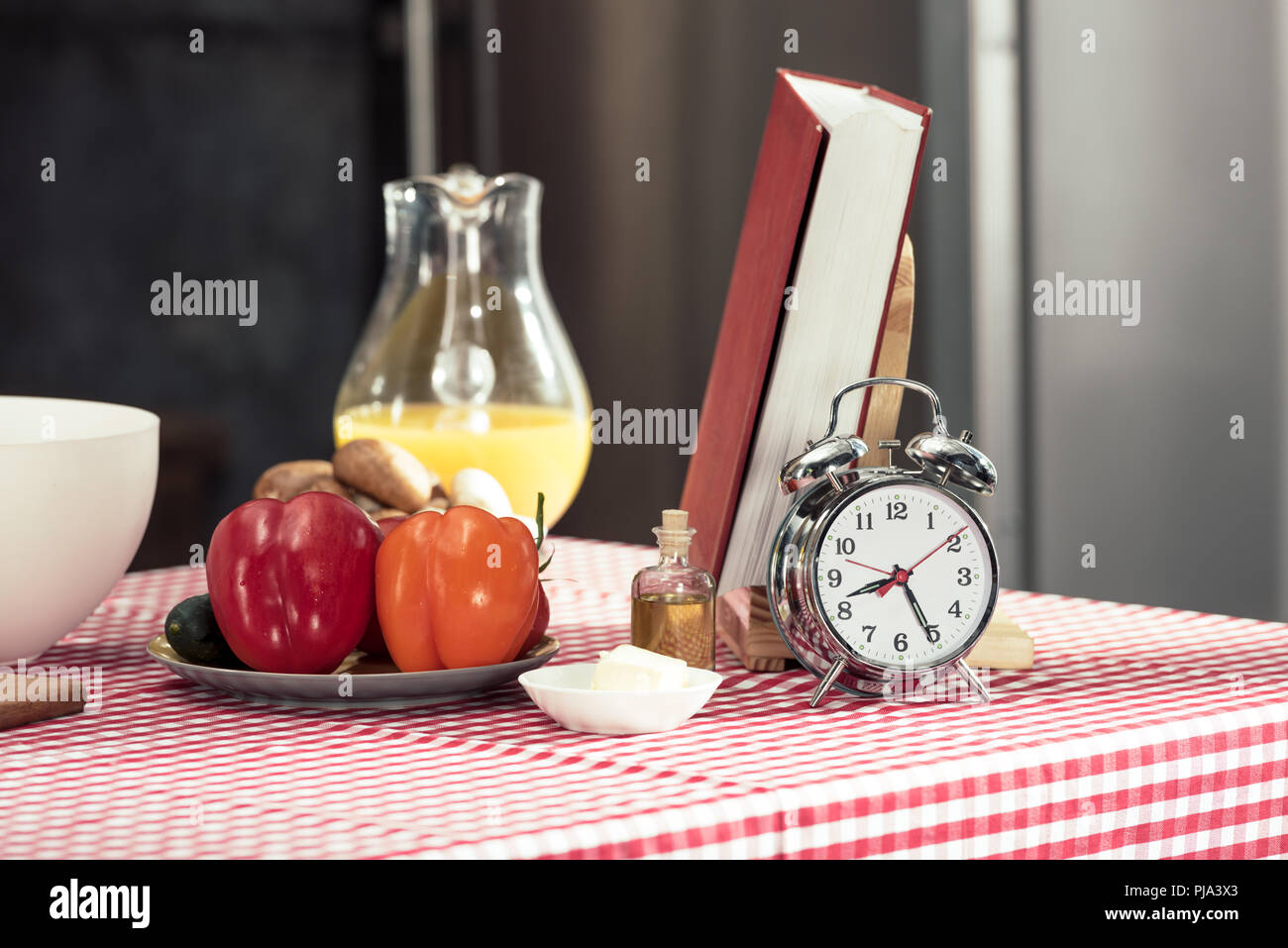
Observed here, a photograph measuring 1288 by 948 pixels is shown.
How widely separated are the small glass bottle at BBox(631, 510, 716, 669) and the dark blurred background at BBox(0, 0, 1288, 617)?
5.68 feet

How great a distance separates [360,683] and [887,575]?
1.29 ft

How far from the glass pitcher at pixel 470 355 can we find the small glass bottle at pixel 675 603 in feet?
2.04

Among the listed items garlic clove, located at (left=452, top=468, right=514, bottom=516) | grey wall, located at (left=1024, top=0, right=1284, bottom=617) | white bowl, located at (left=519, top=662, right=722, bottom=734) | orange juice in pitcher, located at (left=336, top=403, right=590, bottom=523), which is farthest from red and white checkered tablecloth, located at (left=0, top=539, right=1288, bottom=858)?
grey wall, located at (left=1024, top=0, right=1284, bottom=617)

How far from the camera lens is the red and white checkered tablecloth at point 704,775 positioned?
845mm

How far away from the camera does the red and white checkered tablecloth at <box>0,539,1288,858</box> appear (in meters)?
0.84

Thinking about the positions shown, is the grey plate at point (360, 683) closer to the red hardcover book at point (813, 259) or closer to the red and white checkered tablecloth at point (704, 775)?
the red and white checkered tablecloth at point (704, 775)

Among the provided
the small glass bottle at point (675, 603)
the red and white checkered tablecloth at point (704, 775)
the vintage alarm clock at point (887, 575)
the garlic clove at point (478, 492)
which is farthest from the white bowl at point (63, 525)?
the vintage alarm clock at point (887, 575)

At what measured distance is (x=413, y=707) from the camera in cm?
115

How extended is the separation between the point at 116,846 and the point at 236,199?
11.0 ft

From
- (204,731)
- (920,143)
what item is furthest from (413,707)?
(920,143)

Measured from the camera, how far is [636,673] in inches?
41.5

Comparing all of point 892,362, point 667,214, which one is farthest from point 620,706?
point 667,214

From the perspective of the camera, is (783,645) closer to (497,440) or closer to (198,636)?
(198,636)
